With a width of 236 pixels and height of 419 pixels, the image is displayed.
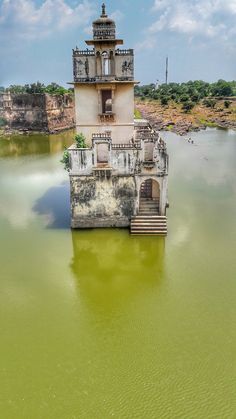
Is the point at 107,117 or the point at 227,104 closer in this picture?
the point at 107,117

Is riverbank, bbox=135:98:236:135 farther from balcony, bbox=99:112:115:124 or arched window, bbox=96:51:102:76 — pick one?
arched window, bbox=96:51:102:76

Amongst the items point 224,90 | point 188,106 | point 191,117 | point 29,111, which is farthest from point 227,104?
point 29,111

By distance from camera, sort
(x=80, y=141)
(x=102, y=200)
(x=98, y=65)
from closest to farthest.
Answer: (x=102, y=200) → (x=80, y=141) → (x=98, y=65)

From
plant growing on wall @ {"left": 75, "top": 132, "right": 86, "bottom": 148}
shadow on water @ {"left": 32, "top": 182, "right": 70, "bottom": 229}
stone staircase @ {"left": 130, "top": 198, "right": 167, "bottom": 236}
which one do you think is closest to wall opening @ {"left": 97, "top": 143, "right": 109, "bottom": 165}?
plant growing on wall @ {"left": 75, "top": 132, "right": 86, "bottom": 148}

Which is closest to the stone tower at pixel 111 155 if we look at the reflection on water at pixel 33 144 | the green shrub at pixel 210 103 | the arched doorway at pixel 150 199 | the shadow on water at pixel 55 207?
the arched doorway at pixel 150 199

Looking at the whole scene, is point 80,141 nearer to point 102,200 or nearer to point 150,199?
point 102,200

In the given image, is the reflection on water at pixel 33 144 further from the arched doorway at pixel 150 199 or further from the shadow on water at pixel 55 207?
the arched doorway at pixel 150 199
